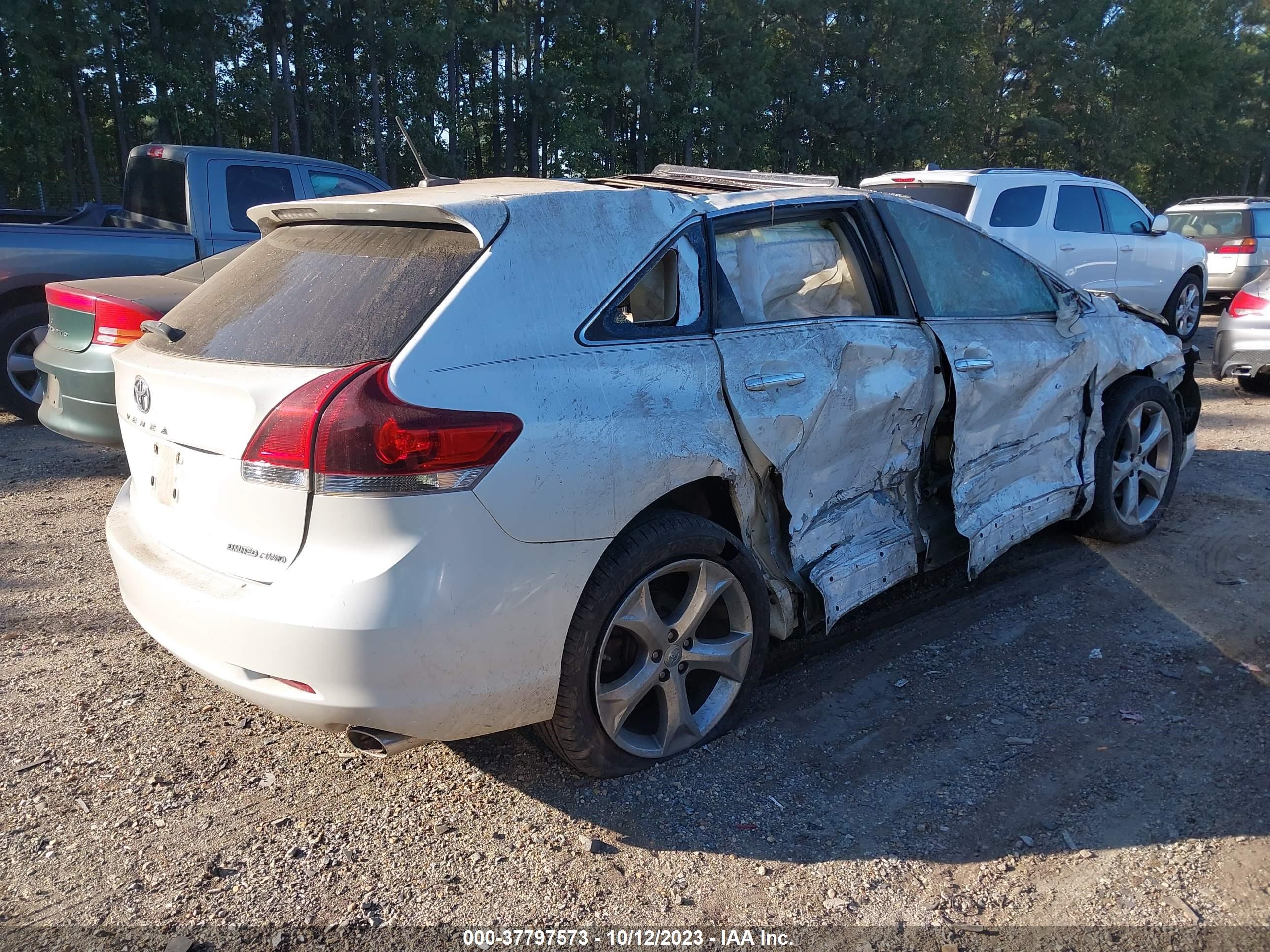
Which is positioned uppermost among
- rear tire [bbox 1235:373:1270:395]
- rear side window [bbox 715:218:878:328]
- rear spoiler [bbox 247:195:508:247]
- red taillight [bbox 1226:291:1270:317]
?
rear spoiler [bbox 247:195:508:247]

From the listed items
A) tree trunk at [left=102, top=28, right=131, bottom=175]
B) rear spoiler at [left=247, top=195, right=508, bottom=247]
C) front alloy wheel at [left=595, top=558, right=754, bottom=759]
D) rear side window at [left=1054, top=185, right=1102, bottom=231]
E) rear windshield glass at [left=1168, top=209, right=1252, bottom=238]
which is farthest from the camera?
tree trunk at [left=102, top=28, right=131, bottom=175]

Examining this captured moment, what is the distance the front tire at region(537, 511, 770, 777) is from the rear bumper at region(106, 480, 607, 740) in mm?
88

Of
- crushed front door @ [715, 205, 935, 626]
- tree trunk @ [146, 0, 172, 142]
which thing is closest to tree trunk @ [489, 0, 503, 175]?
tree trunk @ [146, 0, 172, 142]

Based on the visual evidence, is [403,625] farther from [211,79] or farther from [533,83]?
[533,83]

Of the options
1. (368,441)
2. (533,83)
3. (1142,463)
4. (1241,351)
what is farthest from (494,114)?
(368,441)

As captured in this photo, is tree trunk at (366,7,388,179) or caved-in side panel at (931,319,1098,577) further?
tree trunk at (366,7,388,179)

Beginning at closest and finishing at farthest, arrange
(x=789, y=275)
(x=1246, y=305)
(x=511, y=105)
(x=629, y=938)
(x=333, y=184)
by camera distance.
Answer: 1. (x=629, y=938)
2. (x=789, y=275)
3. (x=333, y=184)
4. (x=1246, y=305)
5. (x=511, y=105)

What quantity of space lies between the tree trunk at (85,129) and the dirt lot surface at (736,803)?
1614cm

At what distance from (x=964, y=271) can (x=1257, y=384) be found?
24.6 ft

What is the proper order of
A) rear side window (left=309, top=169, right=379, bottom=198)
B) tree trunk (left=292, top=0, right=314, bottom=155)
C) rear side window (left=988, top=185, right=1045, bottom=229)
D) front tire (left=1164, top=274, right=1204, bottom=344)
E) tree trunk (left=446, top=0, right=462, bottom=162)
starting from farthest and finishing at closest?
→ tree trunk (left=446, top=0, right=462, bottom=162), tree trunk (left=292, top=0, right=314, bottom=155), front tire (left=1164, top=274, right=1204, bottom=344), rear side window (left=988, top=185, right=1045, bottom=229), rear side window (left=309, top=169, right=379, bottom=198)

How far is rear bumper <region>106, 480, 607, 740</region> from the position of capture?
246 cm

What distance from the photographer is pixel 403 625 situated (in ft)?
8.06

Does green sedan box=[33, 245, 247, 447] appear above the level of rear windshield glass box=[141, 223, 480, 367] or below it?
below

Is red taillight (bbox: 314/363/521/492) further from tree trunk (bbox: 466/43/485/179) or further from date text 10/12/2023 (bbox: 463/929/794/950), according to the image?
tree trunk (bbox: 466/43/485/179)
